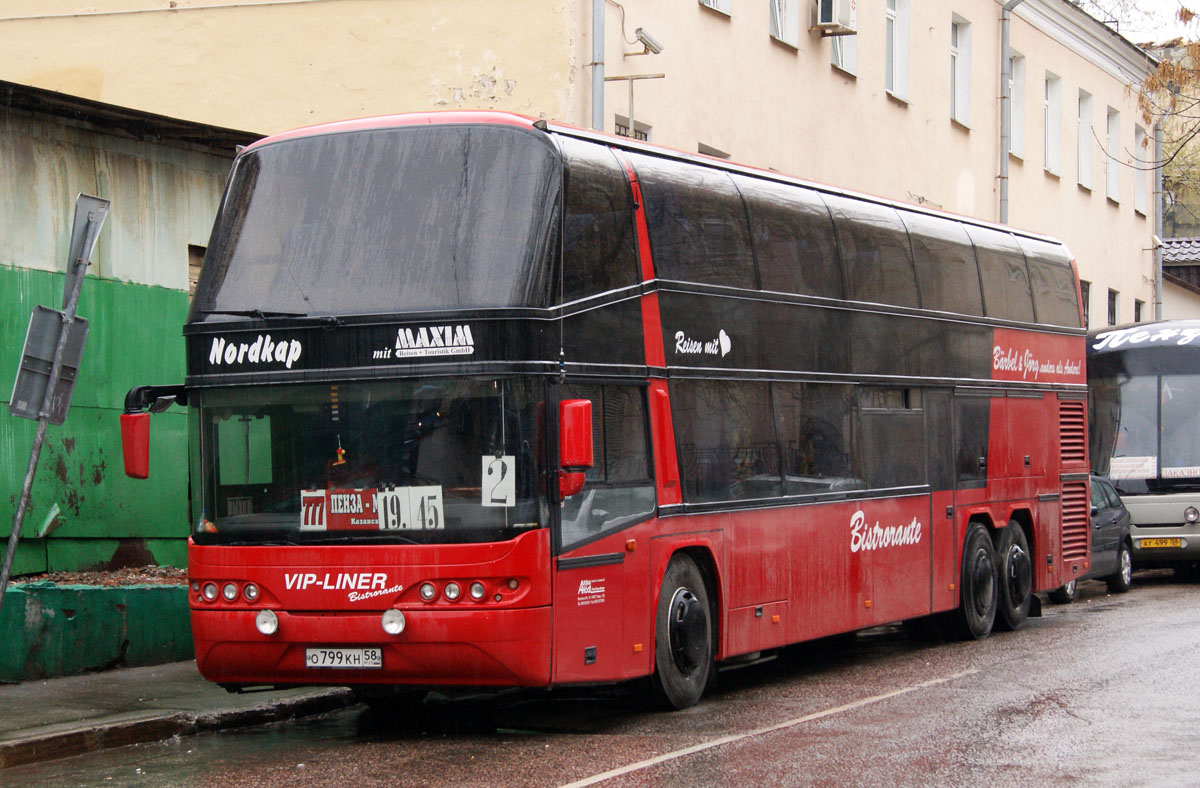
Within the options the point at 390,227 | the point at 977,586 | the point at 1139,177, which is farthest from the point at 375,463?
the point at 1139,177

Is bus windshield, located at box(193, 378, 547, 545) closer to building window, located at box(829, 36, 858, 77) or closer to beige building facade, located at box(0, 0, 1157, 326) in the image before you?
beige building facade, located at box(0, 0, 1157, 326)

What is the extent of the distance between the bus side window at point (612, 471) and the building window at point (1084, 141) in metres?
27.8

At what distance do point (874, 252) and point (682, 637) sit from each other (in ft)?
15.2

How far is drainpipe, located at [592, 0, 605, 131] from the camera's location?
17.6 metres

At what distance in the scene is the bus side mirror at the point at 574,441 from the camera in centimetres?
952

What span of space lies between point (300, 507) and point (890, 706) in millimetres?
4154

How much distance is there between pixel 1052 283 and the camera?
1812 centimetres

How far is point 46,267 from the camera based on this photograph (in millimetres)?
13031

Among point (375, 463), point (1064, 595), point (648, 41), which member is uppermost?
point (648, 41)

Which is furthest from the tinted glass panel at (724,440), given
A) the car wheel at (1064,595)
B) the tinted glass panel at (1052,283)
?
the car wheel at (1064,595)

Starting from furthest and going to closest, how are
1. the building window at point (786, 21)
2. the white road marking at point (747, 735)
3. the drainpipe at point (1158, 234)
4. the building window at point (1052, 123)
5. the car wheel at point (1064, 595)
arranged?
the drainpipe at point (1158, 234)
the building window at point (1052, 123)
the building window at point (786, 21)
the car wheel at point (1064, 595)
the white road marking at point (747, 735)

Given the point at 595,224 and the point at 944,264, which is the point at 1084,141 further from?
the point at 595,224

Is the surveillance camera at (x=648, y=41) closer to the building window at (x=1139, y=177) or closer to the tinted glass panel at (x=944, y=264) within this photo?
the tinted glass panel at (x=944, y=264)

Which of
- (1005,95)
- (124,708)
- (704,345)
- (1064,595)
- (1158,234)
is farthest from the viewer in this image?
(1158,234)
